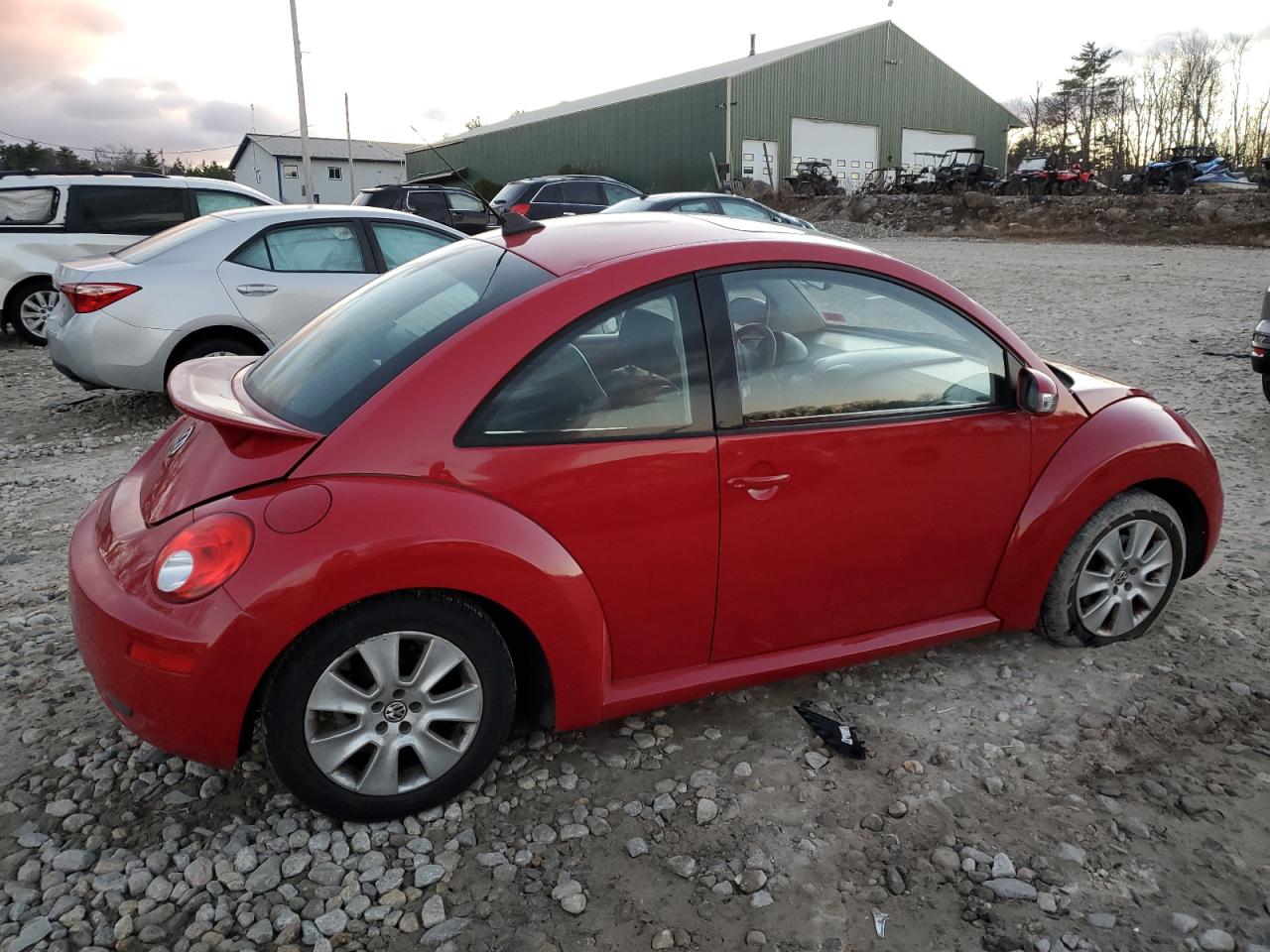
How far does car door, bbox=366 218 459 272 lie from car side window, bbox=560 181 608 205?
11.1 metres

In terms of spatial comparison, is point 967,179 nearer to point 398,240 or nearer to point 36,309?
point 398,240

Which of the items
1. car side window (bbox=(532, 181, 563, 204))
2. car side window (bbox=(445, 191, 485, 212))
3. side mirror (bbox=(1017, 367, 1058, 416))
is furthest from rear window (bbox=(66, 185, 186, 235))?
side mirror (bbox=(1017, 367, 1058, 416))

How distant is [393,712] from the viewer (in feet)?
8.45

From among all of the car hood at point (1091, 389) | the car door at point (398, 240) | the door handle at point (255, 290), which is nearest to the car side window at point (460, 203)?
the car door at point (398, 240)

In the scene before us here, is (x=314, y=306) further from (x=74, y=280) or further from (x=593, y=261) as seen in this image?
(x=593, y=261)

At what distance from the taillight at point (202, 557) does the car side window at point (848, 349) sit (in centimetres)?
146

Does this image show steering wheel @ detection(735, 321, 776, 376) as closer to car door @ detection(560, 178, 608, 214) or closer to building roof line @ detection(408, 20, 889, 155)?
car door @ detection(560, 178, 608, 214)

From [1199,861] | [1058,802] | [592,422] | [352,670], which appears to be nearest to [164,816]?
[352,670]

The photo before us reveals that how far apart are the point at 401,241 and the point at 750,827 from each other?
6101mm

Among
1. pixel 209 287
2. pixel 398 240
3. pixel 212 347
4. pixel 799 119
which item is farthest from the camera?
pixel 799 119

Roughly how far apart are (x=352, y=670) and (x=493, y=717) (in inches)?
16.9

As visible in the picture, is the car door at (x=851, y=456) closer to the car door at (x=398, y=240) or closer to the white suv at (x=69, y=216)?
the car door at (x=398, y=240)

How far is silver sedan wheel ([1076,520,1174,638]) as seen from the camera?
3527mm

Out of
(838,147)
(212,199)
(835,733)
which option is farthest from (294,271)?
(838,147)
